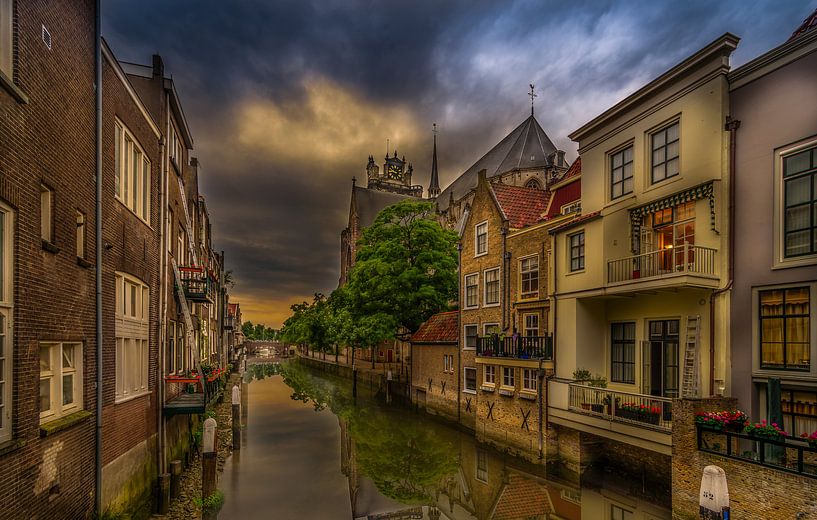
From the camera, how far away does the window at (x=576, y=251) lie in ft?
50.6

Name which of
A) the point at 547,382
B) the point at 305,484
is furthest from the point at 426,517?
the point at 547,382

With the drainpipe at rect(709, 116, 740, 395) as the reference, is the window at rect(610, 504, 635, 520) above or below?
below

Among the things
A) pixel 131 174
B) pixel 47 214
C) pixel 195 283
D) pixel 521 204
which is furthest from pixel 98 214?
pixel 521 204

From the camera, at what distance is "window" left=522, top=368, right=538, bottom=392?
16766 millimetres

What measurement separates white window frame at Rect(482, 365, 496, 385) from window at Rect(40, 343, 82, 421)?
14442 mm

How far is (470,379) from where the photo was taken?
2194 centimetres

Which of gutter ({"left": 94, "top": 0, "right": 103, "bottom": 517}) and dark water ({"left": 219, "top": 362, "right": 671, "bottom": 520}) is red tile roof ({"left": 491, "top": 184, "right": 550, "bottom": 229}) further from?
gutter ({"left": 94, "top": 0, "right": 103, "bottom": 517})

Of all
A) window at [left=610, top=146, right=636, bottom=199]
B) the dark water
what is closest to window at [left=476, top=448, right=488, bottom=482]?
the dark water

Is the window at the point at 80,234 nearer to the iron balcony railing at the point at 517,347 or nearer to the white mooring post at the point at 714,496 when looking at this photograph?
the white mooring post at the point at 714,496

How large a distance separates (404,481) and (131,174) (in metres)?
12.4

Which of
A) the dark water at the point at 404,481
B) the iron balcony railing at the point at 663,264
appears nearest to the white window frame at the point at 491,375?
Result: the dark water at the point at 404,481

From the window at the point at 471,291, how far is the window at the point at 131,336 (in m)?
13.8

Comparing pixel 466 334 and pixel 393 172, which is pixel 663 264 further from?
pixel 393 172

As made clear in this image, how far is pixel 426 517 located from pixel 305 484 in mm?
4425
